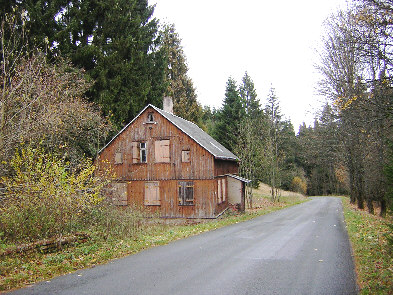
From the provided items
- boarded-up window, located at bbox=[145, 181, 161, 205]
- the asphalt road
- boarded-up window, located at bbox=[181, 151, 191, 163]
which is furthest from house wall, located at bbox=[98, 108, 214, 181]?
the asphalt road

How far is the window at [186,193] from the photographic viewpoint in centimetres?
2200

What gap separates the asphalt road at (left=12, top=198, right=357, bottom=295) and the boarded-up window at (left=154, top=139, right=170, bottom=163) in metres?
10.1

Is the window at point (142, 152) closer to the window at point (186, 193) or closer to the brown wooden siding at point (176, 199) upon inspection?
the brown wooden siding at point (176, 199)

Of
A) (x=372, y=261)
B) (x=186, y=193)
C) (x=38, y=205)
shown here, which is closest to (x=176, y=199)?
(x=186, y=193)

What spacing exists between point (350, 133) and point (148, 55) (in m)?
19.0

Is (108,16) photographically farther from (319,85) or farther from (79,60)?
(319,85)

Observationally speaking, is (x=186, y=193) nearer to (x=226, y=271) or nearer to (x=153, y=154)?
(x=153, y=154)

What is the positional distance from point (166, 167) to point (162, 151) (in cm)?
116

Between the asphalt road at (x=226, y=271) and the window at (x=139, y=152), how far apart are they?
1100cm

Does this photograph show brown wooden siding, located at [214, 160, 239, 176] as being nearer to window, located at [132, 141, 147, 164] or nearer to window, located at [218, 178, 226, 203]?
window, located at [218, 178, 226, 203]

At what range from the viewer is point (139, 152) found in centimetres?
2336

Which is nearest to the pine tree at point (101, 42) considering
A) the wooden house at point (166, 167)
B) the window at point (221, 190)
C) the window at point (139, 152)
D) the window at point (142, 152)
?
the wooden house at point (166, 167)

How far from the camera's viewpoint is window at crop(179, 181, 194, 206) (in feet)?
72.2

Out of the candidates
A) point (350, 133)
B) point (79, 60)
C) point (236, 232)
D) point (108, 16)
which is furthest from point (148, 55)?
point (236, 232)
